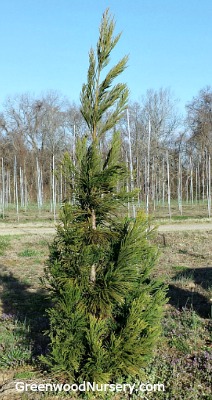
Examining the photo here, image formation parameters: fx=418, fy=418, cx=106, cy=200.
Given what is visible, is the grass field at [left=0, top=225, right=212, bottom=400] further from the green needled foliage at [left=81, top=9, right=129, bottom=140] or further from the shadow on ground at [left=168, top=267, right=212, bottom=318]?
the green needled foliage at [left=81, top=9, right=129, bottom=140]

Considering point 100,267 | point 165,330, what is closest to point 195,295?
point 165,330

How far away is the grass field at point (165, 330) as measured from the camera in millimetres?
4008

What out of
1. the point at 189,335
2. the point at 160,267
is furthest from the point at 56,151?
the point at 189,335

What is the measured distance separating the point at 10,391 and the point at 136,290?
1472 mm

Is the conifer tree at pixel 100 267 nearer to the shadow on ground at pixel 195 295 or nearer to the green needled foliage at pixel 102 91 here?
the green needled foliage at pixel 102 91

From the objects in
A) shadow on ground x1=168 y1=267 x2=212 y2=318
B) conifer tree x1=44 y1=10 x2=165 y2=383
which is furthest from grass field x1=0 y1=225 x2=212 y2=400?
conifer tree x1=44 y1=10 x2=165 y2=383

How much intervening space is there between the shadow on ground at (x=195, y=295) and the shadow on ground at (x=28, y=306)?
6.80 ft

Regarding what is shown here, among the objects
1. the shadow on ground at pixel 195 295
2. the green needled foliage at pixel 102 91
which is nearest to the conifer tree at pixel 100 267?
the green needled foliage at pixel 102 91

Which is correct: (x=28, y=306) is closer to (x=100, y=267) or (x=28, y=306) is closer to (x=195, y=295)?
(x=195, y=295)

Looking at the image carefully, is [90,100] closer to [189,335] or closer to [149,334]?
[149,334]

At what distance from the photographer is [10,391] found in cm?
382

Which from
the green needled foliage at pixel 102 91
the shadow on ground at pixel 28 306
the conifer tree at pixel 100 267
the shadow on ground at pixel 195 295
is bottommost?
the shadow on ground at pixel 28 306

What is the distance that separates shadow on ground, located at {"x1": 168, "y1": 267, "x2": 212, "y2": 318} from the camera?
6.21 meters

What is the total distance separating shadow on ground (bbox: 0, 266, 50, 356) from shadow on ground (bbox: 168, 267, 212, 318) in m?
2.07
